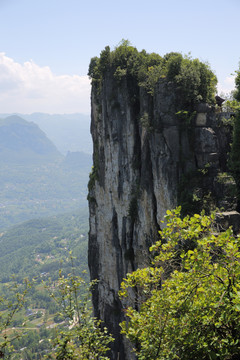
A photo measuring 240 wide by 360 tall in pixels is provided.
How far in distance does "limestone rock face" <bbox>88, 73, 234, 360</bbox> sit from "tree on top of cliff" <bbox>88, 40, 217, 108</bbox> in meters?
0.90

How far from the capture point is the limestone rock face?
85.7 ft

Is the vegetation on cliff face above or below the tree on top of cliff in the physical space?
below

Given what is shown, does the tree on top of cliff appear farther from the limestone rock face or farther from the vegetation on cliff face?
the vegetation on cliff face

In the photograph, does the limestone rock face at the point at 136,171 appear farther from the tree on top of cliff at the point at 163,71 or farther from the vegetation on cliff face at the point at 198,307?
the vegetation on cliff face at the point at 198,307

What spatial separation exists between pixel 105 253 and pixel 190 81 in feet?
87.3

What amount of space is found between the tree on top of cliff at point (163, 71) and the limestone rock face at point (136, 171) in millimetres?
904

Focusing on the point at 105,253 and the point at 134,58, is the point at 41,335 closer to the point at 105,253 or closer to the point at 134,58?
the point at 105,253

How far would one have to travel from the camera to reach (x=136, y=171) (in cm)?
3375

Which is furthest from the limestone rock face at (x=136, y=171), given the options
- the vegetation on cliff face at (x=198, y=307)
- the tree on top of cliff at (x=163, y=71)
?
the vegetation on cliff face at (x=198, y=307)

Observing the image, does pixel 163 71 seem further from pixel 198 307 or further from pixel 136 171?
pixel 198 307

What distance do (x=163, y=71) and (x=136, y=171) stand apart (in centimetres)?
1115

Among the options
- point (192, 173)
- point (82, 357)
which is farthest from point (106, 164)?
point (82, 357)

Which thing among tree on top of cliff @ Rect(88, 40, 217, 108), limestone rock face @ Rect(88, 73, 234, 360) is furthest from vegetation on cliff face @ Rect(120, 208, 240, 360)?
tree on top of cliff @ Rect(88, 40, 217, 108)

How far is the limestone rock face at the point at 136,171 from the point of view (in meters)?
26.1
